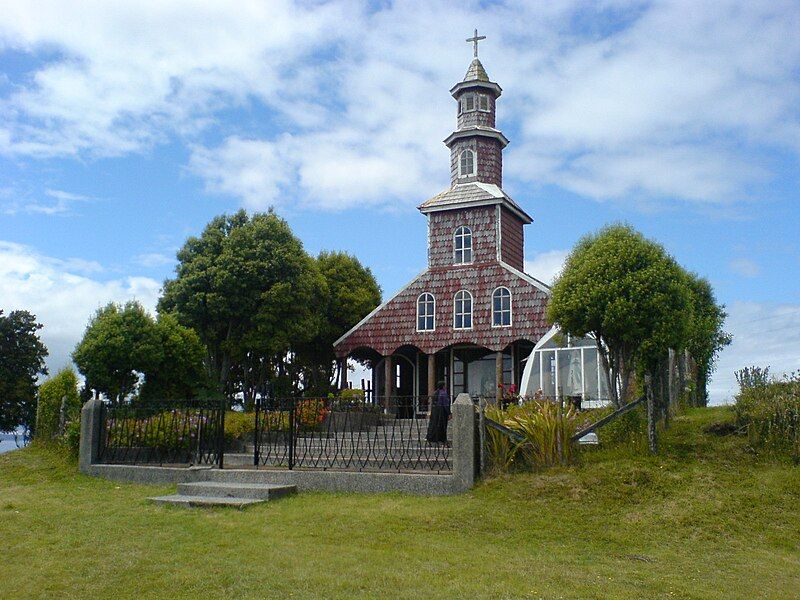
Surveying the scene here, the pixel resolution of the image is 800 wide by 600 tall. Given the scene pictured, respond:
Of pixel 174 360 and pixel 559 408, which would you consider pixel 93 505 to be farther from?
pixel 174 360

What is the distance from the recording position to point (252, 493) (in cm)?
1120

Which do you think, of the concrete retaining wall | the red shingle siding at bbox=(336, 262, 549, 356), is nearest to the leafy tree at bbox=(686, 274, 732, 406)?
the red shingle siding at bbox=(336, 262, 549, 356)

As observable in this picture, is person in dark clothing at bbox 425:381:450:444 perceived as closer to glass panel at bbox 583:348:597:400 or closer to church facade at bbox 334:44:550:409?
glass panel at bbox 583:348:597:400

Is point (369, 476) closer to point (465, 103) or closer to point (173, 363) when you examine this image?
point (173, 363)

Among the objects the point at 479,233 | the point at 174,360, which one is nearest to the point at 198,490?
the point at 174,360

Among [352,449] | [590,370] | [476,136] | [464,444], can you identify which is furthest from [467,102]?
[464,444]

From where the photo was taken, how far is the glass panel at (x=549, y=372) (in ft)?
69.3

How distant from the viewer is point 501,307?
25.2 meters

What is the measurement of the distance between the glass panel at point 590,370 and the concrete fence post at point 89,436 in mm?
12309

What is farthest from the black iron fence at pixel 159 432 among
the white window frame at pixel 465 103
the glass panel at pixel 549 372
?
the white window frame at pixel 465 103

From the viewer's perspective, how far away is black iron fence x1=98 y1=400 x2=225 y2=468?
14.1 meters

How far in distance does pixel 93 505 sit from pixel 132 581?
446cm

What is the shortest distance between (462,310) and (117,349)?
11.3 meters

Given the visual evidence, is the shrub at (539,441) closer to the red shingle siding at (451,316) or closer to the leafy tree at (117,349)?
the red shingle siding at (451,316)
